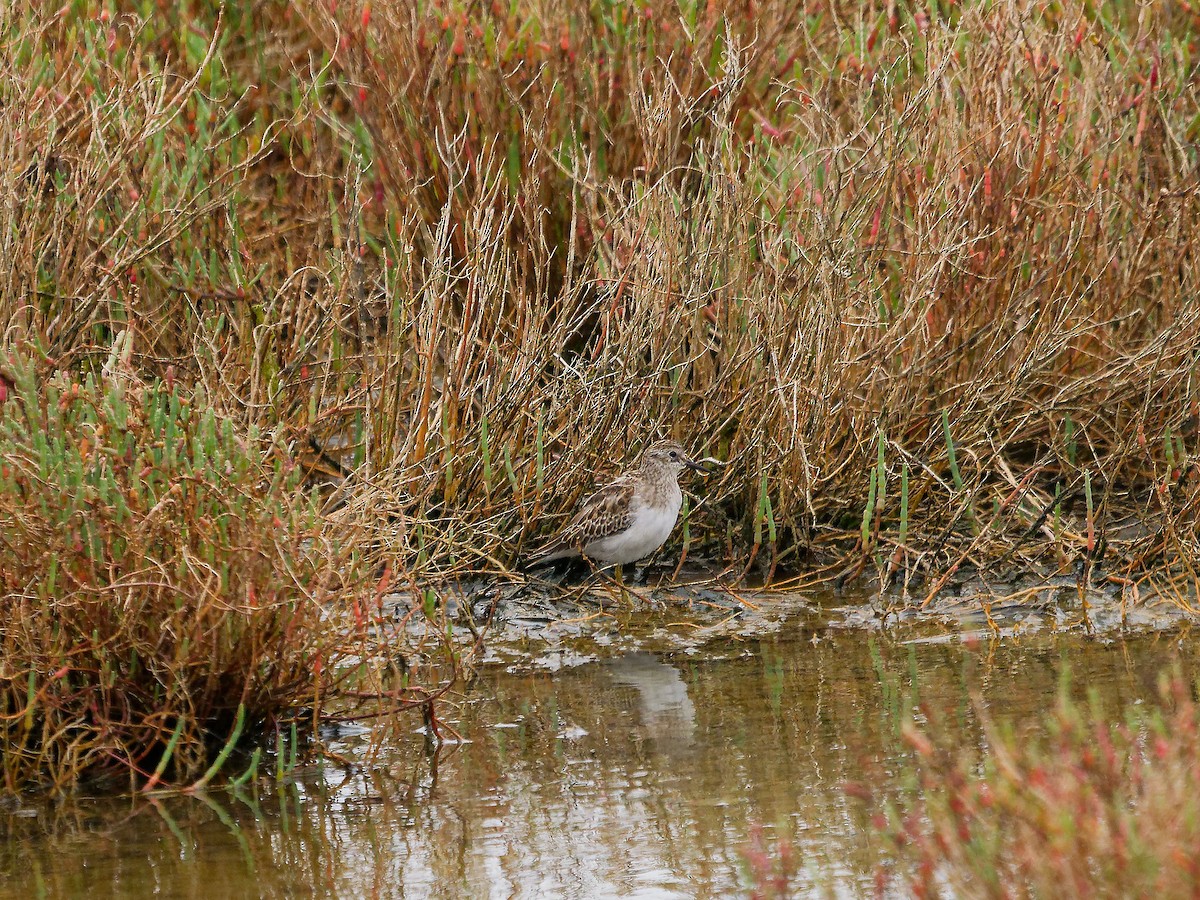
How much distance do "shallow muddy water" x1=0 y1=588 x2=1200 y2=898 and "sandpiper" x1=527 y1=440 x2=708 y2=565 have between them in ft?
1.29

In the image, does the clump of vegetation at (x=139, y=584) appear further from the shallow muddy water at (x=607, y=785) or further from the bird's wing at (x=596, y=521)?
the bird's wing at (x=596, y=521)

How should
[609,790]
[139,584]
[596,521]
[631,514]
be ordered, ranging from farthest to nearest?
[596,521]
[631,514]
[609,790]
[139,584]

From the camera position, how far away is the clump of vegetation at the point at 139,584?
5.03 meters

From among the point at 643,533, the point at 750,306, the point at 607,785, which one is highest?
the point at 750,306

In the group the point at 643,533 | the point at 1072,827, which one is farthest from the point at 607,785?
the point at 1072,827

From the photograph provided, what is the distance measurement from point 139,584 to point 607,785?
1437 mm

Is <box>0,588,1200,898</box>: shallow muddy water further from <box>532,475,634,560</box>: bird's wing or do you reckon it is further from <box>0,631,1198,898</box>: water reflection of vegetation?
<box>532,475,634,560</box>: bird's wing

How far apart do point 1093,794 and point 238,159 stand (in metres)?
6.64

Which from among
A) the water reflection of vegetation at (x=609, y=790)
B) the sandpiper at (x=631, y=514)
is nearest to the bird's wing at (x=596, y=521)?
the sandpiper at (x=631, y=514)

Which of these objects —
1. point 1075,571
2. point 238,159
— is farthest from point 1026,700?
point 238,159

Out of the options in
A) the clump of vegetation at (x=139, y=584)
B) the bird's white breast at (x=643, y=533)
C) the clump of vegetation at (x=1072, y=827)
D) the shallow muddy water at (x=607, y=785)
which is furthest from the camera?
the bird's white breast at (x=643, y=533)

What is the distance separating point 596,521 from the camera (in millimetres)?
7020

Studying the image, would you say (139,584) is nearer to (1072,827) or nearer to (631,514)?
(631,514)

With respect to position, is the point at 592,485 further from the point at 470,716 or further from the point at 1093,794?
the point at 1093,794
